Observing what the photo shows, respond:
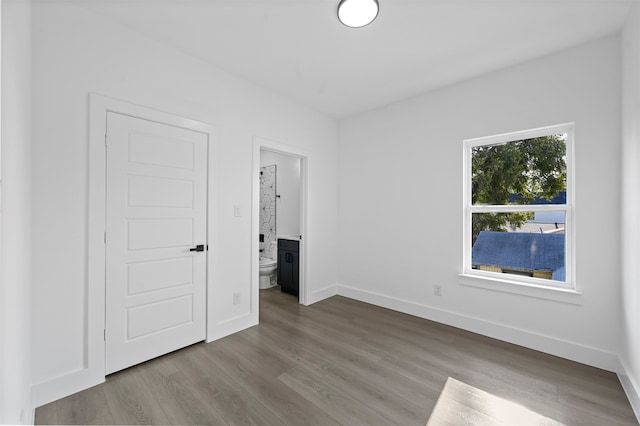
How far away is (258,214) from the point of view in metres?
3.07

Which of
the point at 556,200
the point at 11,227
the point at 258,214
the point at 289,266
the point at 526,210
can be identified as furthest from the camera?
the point at 289,266

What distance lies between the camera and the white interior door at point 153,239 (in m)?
2.13

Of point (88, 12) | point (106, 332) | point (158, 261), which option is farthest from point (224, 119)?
point (106, 332)

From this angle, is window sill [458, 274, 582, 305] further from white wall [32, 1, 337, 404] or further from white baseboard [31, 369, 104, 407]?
white baseboard [31, 369, 104, 407]

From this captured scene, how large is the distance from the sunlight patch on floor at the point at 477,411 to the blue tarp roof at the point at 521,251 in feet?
4.52

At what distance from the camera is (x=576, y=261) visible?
2.43 m

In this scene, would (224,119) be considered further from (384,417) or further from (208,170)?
(384,417)

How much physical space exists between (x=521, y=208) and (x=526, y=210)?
1.7 inches

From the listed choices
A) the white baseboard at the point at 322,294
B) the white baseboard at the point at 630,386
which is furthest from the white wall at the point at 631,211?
the white baseboard at the point at 322,294

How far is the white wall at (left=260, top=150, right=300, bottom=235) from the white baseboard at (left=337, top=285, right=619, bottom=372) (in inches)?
73.5

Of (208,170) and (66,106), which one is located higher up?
(66,106)

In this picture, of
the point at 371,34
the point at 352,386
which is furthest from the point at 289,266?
the point at 371,34

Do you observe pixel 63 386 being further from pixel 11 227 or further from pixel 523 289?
pixel 523 289

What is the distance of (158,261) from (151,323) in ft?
1.67
